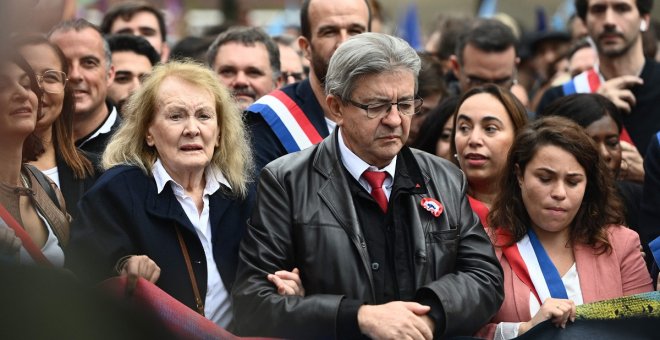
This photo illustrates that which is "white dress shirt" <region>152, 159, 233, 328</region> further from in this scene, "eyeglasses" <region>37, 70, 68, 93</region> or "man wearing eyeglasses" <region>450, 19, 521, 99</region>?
"man wearing eyeglasses" <region>450, 19, 521, 99</region>

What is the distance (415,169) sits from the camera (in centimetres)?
346

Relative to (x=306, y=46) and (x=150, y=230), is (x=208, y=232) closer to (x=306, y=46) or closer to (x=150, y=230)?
(x=150, y=230)

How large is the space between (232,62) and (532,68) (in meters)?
5.45

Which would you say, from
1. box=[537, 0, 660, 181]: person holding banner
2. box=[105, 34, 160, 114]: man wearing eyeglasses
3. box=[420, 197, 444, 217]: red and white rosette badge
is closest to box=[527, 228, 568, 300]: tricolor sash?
box=[420, 197, 444, 217]: red and white rosette badge

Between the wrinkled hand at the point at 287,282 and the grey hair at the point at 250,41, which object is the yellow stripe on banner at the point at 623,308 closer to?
the wrinkled hand at the point at 287,282

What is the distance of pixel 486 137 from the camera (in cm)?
448

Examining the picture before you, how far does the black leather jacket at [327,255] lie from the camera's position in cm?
306

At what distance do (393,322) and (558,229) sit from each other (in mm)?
1214

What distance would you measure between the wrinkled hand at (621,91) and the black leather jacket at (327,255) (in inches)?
104

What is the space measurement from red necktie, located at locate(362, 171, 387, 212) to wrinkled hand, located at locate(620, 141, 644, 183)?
2.30 metres

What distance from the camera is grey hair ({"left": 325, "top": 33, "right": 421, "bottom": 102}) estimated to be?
11.0ft

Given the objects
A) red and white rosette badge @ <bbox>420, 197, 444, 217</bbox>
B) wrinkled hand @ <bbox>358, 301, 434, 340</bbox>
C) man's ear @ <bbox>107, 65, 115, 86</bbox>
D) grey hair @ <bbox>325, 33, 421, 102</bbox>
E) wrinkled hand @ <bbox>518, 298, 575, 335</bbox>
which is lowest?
wrinkled hand @ <bbox>518, 298, 575, 335</bbox>

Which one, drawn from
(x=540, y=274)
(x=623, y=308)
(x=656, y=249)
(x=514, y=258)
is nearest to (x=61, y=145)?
(x=514, y=258)

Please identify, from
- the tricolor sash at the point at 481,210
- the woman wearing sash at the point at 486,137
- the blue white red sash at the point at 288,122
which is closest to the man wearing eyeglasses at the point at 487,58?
the woman wearing sash at the point at 486,137
